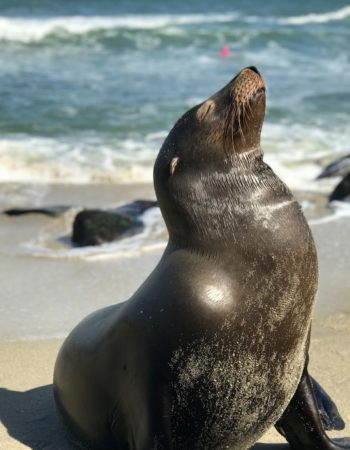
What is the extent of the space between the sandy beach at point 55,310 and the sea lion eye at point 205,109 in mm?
1541

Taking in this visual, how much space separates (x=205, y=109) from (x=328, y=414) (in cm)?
159

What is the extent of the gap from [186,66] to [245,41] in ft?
17.9

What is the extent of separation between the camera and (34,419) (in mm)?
4816

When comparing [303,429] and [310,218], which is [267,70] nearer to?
[310,218]

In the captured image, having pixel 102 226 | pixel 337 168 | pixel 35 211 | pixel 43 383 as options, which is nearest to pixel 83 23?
pixel 337 168

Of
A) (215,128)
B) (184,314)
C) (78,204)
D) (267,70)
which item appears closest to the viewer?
(184,314)

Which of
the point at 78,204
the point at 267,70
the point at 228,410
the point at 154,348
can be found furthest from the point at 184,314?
the point at 267,70

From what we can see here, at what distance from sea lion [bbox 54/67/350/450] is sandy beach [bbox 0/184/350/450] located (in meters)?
0.68

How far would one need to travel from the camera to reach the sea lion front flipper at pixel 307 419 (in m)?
4.23

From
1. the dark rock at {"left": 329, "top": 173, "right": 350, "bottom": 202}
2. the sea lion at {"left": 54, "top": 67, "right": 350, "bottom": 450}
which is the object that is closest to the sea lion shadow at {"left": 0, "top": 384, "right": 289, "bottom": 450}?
the sea lion at {"left": 54, "top": 67, "right": 350, "bottom": 450}

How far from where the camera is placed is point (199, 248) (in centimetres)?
395

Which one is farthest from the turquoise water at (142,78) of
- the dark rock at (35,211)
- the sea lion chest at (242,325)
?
the sea lion chest at (242,325)

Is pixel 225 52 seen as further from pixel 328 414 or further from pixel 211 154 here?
pixel 211 154

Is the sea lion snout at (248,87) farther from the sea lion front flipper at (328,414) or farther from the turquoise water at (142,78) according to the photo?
the turquoise water at (142,78)
